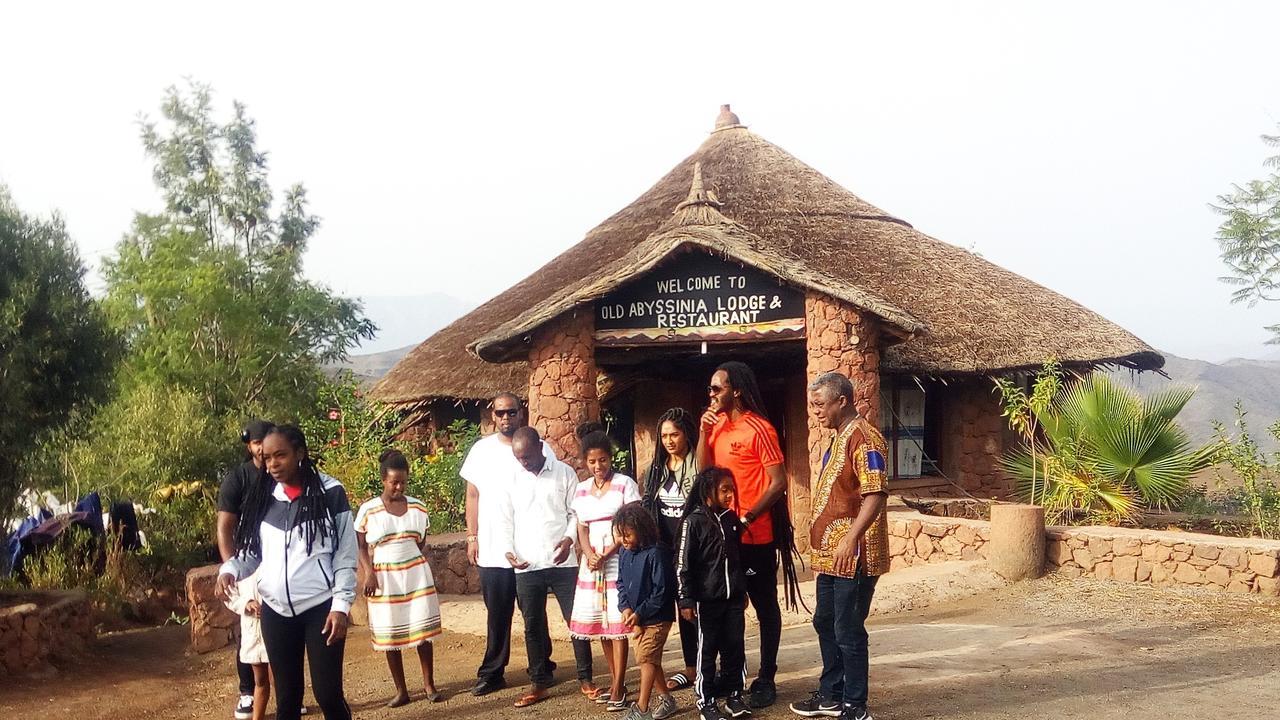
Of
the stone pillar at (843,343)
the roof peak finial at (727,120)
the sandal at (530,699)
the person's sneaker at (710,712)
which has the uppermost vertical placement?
the roof peak finial at (727,120)

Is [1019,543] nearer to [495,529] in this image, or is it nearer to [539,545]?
[539,545]

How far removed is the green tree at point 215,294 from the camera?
13.7 m

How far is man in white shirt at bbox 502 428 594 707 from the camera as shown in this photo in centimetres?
576

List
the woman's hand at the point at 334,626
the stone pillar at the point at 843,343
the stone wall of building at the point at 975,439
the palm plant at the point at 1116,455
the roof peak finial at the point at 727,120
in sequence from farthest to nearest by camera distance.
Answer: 1. the roof peak finial at the point at 727,120
2. the stone wall of building at the point at 975,439
3. the palm plant at the point at 1116,455
4. the stone pillar at the point at 843,343
5. the woman's hand at the point at 334,626

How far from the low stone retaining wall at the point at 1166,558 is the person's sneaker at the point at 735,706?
15.5 feet

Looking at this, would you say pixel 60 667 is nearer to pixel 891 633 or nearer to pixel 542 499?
pixel 542 499

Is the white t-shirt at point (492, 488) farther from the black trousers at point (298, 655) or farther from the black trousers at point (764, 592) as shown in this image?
the black trousers at point (298, 655)

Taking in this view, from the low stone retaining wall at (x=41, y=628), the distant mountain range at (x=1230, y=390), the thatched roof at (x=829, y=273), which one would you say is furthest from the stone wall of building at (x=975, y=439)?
the distant mountain range at (x=1230, y=390)

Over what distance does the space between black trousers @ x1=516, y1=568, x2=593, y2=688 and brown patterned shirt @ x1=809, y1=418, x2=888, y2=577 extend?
1.47 metres

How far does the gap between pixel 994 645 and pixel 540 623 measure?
277cm

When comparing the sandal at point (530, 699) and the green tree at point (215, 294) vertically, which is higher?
the green tree at point (215, 294)

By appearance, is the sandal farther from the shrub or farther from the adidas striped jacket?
the shrub

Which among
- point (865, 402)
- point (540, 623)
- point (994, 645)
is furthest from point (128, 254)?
point (994, 645)

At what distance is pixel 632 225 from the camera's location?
49.6 feet
